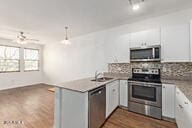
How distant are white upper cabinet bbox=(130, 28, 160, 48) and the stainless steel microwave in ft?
0.37

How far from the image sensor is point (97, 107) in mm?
2207

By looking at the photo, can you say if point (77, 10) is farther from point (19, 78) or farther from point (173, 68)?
point (19, 78)

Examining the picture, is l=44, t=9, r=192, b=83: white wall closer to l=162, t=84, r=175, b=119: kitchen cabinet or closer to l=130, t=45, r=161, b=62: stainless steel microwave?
l=130, t=45, r=161, b=62: stainless steel microwave

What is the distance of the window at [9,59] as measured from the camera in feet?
18.8

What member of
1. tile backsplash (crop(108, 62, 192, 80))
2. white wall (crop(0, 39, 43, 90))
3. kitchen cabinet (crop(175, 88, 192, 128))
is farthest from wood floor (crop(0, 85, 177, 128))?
white wall (crop(0, 39, 43, 90))

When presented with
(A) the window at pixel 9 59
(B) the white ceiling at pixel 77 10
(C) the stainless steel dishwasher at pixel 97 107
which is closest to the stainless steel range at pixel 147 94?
(C) the stainless steel dishwasher at pixel 97 107

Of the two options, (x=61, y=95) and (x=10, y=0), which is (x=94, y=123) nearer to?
(x=61, y=95)

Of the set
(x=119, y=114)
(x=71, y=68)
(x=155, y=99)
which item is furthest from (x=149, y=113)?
(x=71, y=68)

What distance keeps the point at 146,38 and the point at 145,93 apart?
1.46 metres

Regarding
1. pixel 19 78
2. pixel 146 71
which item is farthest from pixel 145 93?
pixel 19 78

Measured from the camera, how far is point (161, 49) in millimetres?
2850

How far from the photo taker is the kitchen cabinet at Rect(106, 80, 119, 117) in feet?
8.85

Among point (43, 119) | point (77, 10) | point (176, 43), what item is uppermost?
point (77, 10)

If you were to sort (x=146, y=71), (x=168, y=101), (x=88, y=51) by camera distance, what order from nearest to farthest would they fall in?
(x=168, y=101) < (x=146, y=71) < (x=88, y=51)
